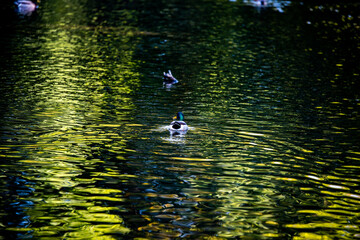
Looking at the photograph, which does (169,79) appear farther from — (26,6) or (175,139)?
(26,6)

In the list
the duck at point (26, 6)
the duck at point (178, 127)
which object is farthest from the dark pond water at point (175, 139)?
the duck at point (26, 6)

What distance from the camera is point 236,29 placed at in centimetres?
5225

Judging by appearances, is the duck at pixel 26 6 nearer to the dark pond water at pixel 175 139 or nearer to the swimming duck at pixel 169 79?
the dark pond water at pixel 175 139

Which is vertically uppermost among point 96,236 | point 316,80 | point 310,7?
point 310,7

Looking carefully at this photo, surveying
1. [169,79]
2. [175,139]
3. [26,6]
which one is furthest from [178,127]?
[26,6]

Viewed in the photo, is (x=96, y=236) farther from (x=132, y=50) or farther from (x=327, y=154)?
(x=132, y=50)

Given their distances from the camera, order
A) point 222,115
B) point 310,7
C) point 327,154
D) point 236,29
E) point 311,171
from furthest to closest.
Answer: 1. point 310,7
2. point 236,29
3. point 222,115
4. point 327,154
5. point 311,171

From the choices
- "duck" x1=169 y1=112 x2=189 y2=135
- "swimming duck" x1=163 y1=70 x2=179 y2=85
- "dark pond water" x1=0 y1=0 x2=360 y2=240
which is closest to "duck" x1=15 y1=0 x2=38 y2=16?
"dark pond water" x1=0 y1=0 x2=360 y2=240

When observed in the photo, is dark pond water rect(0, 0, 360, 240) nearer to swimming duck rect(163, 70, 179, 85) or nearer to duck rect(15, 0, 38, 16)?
swimming duck rect(163, 70, 179, 85)

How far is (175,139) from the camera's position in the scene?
19.7 metres

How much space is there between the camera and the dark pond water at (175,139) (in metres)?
13.7

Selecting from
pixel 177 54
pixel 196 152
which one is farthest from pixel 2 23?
pixel 196 152

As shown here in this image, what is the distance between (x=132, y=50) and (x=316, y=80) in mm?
14460

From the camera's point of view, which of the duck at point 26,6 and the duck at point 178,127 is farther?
the duck at point 26,6
